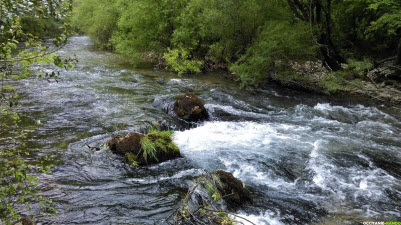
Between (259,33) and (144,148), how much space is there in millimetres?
12002

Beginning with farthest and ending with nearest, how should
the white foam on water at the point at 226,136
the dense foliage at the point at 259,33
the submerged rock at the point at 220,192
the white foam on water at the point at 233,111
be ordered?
the dense foliage at the point at 259,33, the white foam on water at the point at 233,111, the white foam on water at the point at 226,136, the submerged rock at the point at 220,192

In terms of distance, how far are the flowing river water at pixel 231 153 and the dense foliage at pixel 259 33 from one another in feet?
8.68

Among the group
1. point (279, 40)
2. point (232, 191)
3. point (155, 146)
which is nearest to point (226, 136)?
point (155, 146)

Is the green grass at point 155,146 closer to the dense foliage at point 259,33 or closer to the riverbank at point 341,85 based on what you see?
the dense foliage at point 259,33

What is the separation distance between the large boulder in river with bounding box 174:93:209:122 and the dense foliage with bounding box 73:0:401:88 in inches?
209

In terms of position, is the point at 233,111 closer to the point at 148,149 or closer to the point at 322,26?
the point at 148,149

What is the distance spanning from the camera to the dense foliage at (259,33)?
15.8 meters

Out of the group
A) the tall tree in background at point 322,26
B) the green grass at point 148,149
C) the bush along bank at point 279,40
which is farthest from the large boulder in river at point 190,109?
the tall tree in background at point 322,26

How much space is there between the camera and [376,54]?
20.1 meters

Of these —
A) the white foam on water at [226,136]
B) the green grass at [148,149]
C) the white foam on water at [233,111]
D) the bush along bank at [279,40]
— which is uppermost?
the bush along bank at [279,40]

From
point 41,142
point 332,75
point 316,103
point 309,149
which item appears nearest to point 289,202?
point 309,149

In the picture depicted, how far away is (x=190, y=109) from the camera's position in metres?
11.1

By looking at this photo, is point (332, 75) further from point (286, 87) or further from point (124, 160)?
point (124, 160)

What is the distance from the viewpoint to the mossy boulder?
24.8ft
